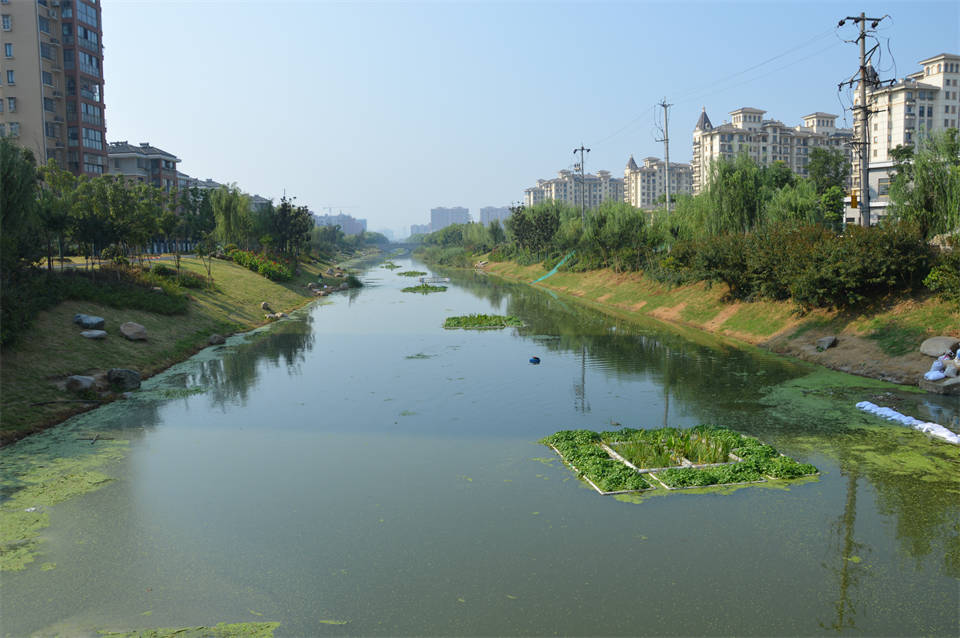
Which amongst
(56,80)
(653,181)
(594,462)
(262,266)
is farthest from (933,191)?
(653,181)

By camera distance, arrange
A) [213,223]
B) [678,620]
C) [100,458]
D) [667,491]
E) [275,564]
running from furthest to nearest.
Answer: [213,223] < [100,458] < [667,491] < [275,564] < [678,620]

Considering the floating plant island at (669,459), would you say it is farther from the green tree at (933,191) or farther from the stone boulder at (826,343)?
the green tree at (933,191)

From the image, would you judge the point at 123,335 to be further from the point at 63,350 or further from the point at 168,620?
the point at 168,620

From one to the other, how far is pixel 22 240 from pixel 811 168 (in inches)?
3064

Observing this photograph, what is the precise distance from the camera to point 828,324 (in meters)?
23.9

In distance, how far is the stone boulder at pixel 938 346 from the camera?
18203 mm

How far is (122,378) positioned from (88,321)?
12.3ft

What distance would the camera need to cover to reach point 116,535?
9.88m

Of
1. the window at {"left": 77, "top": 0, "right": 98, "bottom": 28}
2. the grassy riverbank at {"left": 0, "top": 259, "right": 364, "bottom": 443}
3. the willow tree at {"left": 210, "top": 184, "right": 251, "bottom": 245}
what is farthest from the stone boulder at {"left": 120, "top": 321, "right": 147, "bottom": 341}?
the window at {"left": 77, "top": 0, "right": 98, "bottom": 28}

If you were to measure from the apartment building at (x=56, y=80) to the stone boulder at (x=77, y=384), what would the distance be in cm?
3818

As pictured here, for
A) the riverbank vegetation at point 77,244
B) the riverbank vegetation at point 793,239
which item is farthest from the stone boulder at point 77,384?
the riverbank vegetation at point 793,239

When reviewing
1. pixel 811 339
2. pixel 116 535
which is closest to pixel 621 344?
pixel 811 339

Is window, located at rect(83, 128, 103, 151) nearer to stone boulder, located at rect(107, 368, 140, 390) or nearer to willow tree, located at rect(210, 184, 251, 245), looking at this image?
willow tree, located at rect(210, 184, 251, 245)

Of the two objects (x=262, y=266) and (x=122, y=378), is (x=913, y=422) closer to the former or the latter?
(x=122, y=378)
